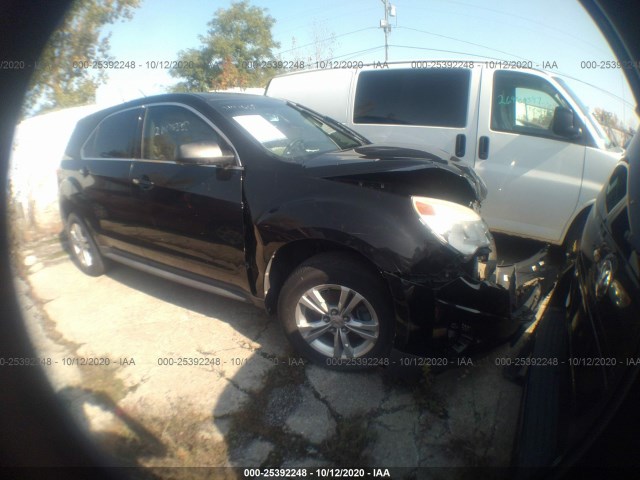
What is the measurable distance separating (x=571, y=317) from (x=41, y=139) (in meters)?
4.18

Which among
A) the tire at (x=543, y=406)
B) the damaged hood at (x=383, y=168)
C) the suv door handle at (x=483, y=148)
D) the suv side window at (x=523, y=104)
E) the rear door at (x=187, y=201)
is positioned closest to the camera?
the tire at (x=543, y=406)

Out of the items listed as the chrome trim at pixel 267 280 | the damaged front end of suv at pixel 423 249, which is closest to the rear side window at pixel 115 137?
the chrome trim at pixel 267 280

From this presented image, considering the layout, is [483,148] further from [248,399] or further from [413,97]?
[248,399]

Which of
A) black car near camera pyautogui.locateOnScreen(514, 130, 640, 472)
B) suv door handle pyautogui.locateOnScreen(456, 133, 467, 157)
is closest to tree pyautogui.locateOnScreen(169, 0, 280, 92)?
suv door handle pyautogui.locateOnScreen(456, 133, 467, 157)

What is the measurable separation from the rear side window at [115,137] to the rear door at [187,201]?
18 cm

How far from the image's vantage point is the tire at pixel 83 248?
369 centimetres

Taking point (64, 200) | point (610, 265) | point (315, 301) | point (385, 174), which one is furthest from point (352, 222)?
point (64, 200)

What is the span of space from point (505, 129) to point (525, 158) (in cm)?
39

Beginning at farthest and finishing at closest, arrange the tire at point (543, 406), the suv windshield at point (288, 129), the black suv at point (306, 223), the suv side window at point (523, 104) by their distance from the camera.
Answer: the suv side window at point (523, 104) → the suv windshield at point (288, 129) → the black suv at point (306, 223) → the tire at point (543, 406)

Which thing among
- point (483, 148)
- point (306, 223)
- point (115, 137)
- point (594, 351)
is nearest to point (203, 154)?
point (306, 223)

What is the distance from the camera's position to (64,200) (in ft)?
12.4

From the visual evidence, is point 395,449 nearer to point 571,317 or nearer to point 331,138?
point 571,317

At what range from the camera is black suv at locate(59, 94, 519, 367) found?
2002 mm

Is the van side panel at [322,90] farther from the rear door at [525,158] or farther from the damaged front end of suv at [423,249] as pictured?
the damaged front end of suv at [423,249]
